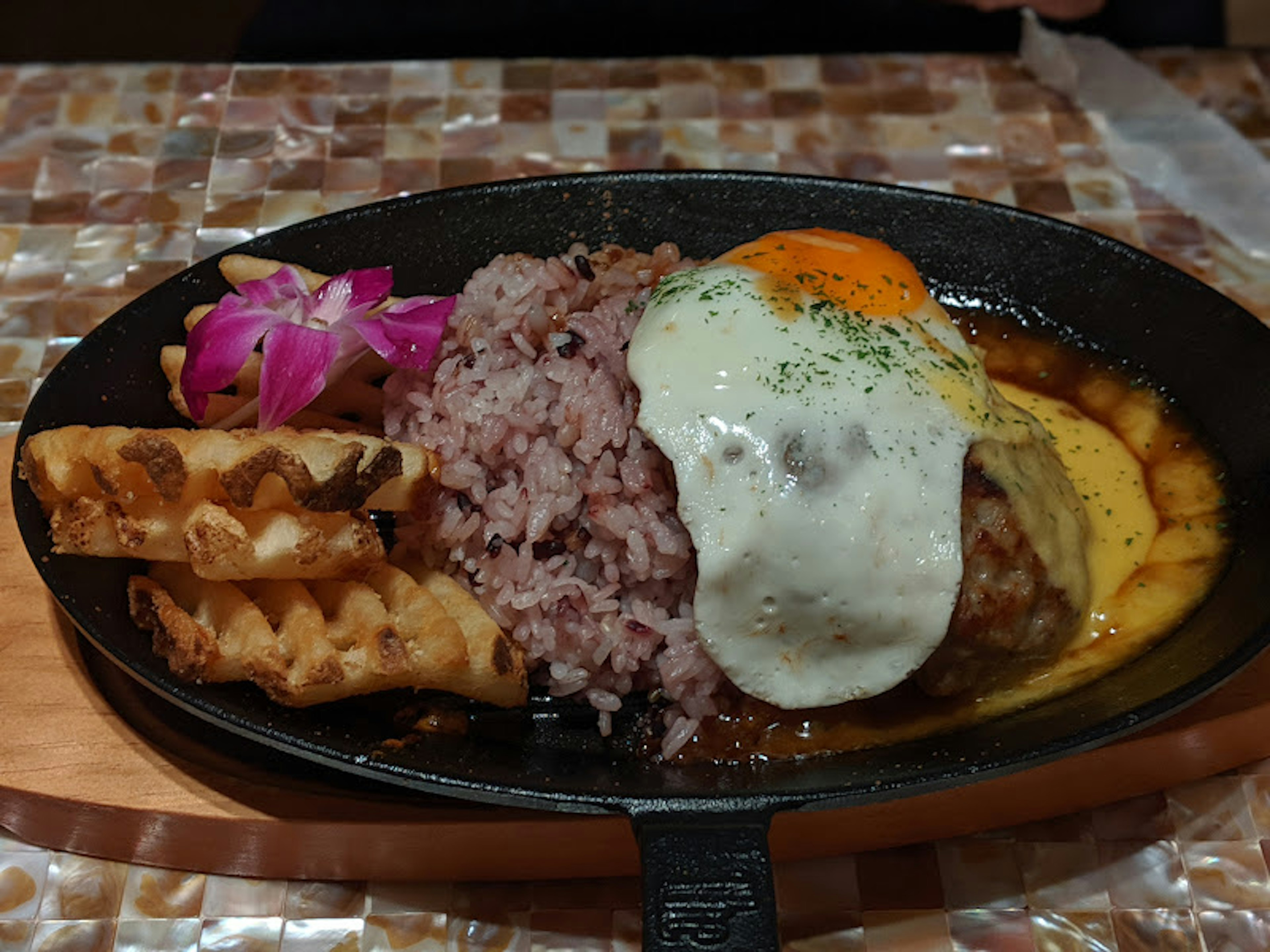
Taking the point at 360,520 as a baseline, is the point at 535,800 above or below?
below

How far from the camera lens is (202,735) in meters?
2.73

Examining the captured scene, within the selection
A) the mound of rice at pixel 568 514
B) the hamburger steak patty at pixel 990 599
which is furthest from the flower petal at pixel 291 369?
the hamburger steak patty at pixel 990 599

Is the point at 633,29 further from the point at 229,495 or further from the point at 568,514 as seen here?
the point at 229,495

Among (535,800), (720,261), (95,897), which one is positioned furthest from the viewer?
(720,261)

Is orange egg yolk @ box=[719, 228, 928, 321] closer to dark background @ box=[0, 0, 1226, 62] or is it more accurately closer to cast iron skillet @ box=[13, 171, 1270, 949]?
cast iron skillet @ box=[13, 171, 1270, 949]

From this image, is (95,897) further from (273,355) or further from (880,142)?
(880,142)

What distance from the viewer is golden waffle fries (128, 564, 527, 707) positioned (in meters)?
2.37

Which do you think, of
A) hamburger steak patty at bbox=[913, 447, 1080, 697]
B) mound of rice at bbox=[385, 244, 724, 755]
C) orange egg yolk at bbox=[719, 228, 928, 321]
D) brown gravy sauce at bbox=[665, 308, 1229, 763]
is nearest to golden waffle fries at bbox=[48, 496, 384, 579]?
mound of rice at bbox=[385, 244, 724, 755]

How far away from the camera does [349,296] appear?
2.91 m

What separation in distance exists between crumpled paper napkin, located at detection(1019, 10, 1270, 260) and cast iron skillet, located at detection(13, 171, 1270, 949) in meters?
1.17

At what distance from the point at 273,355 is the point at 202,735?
2.62 feet

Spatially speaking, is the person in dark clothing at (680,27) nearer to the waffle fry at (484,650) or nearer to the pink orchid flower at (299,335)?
the pink orchid flower at (299,335)

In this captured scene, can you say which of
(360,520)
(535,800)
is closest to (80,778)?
(360,520)

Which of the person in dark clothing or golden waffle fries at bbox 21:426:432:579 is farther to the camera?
the person in dark clothing
